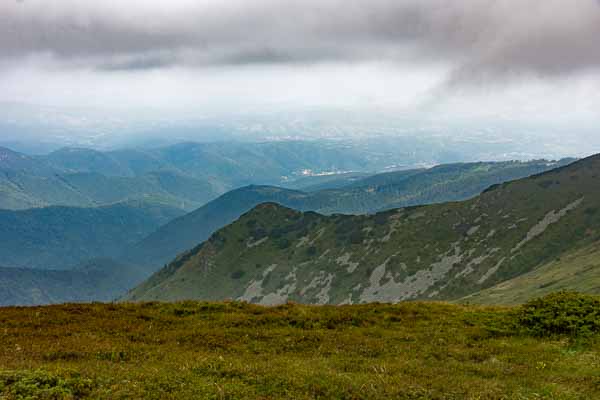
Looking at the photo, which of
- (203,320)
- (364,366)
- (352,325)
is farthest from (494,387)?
(203,320)

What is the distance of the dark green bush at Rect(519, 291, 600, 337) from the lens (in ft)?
91.2

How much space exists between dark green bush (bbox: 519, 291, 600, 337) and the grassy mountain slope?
357 ft

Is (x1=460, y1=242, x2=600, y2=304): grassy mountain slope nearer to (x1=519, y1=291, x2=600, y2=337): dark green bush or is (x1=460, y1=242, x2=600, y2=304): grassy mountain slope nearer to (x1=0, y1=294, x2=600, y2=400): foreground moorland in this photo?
(x1=519, y1=291, x2=600, y2=337): dark green bush

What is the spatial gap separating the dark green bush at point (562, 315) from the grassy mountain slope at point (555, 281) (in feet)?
357

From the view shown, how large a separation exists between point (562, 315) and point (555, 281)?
147762 millimetres

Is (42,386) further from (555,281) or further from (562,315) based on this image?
(555,281)

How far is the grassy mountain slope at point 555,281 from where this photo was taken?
141 m

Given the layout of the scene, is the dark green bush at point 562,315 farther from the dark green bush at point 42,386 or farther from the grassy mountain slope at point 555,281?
the grassy mountain slope at point 555,281

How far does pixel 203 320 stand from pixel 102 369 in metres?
10.7

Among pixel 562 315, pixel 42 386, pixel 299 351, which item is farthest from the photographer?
pixel 562 315

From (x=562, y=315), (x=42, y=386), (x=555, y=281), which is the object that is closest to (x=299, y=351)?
(x=42, y=386)

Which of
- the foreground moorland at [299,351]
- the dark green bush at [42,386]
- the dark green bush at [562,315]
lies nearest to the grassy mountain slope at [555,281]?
the dark green bush at [562,315]

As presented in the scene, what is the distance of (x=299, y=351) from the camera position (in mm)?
25312

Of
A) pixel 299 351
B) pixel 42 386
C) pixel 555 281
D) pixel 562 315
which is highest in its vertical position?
pixel 42 386
